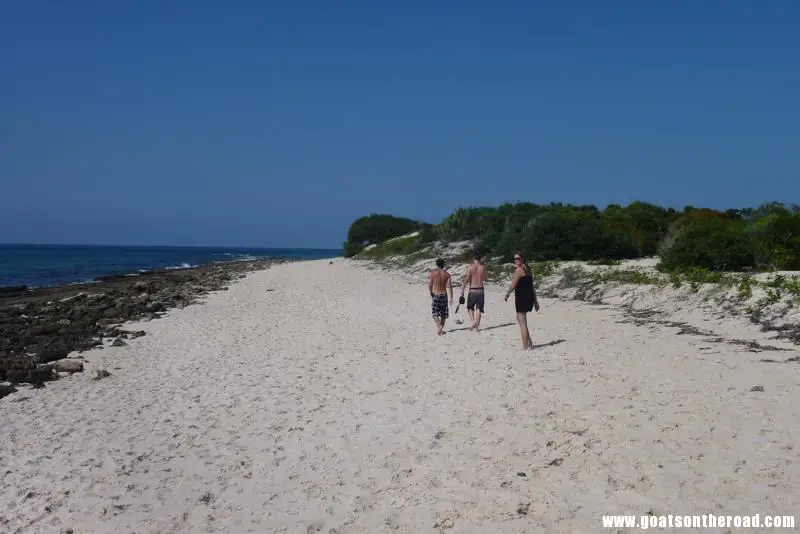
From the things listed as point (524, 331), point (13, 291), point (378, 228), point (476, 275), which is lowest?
point (13, 291)

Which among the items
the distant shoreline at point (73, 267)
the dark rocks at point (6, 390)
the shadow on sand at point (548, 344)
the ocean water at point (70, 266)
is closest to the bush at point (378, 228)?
the distant shoreline at point (73, 267)

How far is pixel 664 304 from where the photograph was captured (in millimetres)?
15109

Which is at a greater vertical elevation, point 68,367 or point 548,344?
point 548,344

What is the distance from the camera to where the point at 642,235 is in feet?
98.3

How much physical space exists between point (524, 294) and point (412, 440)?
5.02 meters

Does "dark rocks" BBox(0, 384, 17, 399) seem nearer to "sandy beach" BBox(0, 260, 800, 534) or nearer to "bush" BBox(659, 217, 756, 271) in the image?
"sandy beach" BBox(0, 260, 800, 534)

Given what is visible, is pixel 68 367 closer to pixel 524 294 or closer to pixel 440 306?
pixel 440 306

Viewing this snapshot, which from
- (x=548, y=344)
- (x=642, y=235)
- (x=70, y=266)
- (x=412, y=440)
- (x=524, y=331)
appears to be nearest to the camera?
(x=412, y=440)

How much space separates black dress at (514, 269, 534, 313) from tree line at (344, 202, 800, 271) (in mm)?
9362

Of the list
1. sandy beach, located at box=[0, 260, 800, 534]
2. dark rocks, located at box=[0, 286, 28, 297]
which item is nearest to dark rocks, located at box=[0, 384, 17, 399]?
sandy beach, located at box=[0, 260, 800, 534]

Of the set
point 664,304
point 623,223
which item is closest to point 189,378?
point 664,304

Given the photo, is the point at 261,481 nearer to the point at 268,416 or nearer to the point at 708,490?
the point at 268,416

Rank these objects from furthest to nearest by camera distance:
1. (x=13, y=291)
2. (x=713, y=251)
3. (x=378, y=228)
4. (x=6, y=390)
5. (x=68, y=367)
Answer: (x=378, y=228)
(x=13, y=291)
(x=713, y=251)
(x=68, y=367)
(x=6, y=390)

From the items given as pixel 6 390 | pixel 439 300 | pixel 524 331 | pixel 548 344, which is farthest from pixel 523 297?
pixel 6 390
